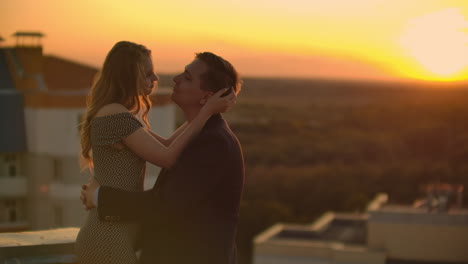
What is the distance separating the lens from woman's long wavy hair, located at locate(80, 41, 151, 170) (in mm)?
2555

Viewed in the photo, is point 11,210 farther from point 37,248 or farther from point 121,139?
point 121,139

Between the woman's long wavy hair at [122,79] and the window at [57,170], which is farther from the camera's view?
the window at [57,170]

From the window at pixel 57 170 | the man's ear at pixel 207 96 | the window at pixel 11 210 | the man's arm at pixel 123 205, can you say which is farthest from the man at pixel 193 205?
the window at pixel 11 210

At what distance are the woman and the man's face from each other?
0.07 m

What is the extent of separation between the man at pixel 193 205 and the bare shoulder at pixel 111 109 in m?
0.26

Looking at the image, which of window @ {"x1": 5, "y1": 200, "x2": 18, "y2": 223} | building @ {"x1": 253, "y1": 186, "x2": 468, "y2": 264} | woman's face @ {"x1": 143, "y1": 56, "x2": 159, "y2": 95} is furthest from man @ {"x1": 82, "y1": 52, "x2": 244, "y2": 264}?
window @ {"x1": 5, "y1": 200, "x2": 18, "y2": 223}

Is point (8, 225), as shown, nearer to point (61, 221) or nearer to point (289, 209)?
point (61, 221)

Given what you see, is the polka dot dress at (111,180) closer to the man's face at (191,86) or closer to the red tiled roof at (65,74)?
the man's face at (191,86)

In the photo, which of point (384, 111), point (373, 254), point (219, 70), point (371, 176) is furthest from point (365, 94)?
point (219, 70)

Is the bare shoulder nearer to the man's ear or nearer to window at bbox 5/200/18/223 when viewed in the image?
the man's ear

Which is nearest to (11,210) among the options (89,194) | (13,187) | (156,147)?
(13,187)

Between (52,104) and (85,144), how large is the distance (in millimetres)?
13436

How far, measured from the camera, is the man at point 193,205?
2.40m

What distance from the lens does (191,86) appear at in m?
2.62
